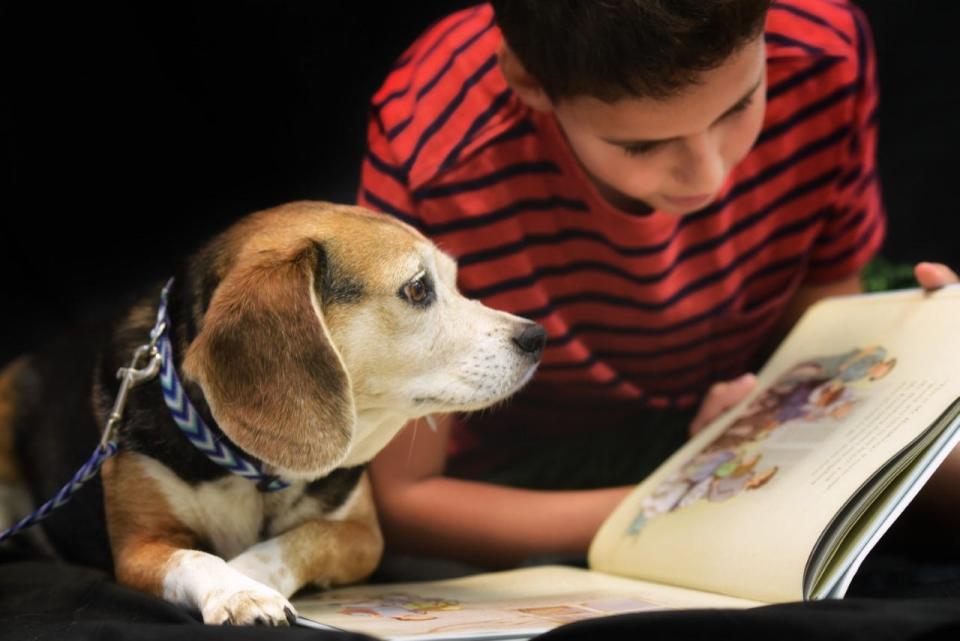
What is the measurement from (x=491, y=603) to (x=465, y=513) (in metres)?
0.39

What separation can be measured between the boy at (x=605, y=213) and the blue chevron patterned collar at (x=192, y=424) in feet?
1.19

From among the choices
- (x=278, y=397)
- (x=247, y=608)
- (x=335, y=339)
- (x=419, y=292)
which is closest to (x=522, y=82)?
(x=419, y=292)

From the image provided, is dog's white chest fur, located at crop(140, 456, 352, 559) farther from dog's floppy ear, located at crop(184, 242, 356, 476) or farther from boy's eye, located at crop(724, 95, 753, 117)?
boy's eye, located at crop(724, 95, 753, 117)

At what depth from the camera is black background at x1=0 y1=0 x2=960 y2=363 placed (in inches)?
63.6

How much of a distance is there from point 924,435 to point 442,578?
2.18 feet

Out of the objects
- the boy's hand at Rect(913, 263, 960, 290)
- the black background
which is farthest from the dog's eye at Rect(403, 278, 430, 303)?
the boy's hand at Rect(913, 263, 960, 290)

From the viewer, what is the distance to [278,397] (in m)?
1.09

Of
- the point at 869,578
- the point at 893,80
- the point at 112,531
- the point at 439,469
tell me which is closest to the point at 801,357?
the point at 869,578

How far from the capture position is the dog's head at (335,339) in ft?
3.57

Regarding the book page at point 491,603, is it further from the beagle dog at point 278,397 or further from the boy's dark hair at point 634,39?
the boy's dark hair at point 634,39

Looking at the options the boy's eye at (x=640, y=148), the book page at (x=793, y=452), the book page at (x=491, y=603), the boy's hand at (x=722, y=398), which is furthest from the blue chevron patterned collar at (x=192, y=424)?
the boy's hand at (x=722, y=398)

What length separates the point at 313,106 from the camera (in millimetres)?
1678

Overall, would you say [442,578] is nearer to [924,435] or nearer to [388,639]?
[388,639]

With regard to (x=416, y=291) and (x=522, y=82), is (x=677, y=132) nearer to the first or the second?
(x=522, y=82)
